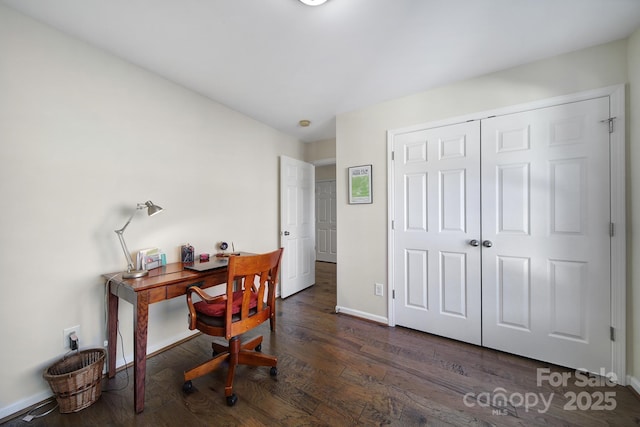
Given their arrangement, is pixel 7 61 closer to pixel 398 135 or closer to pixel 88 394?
pixel 88 394

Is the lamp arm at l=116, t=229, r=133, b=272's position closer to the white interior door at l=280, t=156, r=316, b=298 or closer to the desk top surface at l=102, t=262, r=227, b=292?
the desk top surface at l=102, t=262, r=227, b=292

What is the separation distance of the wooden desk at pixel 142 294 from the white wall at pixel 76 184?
117 mm

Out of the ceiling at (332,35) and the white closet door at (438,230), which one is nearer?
the ceiling at (332,35)

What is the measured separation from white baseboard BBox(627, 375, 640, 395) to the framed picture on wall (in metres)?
2.22

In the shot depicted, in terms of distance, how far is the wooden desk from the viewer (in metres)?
1.37

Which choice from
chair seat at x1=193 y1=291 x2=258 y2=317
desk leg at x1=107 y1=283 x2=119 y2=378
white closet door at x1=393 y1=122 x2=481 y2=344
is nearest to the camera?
chair seat at x1=193 y1=291 x2=258 y2=317

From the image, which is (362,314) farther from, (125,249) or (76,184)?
(76,184)

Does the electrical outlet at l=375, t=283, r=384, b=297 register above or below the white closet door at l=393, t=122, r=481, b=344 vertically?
below

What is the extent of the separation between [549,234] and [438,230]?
2.55 feet

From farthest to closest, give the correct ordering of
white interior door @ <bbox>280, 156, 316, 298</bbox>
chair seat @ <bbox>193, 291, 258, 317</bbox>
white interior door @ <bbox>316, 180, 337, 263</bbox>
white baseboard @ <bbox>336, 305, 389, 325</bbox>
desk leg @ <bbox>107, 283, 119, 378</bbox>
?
1. white interior door @ <bbox>316, 180, 337, 263</bbox>
2. white interior door @ <bbox>280, 156, 316, 298</bbox>
3. white baseboard @ <bbox>336, 305, 389, 325</bbox>
4. desk leg @ <bbox>107, 283, 119, 378</bbox>
5. chair seat @ <bbox>193, 291, 258, 317</bbox>

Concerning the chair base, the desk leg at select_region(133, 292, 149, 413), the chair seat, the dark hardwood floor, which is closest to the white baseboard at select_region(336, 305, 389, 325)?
the dark hardwood floor

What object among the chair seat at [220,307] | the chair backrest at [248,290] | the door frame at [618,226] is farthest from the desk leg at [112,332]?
the door frame at [618,226]

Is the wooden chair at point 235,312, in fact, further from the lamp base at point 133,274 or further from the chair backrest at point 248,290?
the lamp base at point 133,274

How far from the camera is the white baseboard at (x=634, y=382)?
1464 millimetres
